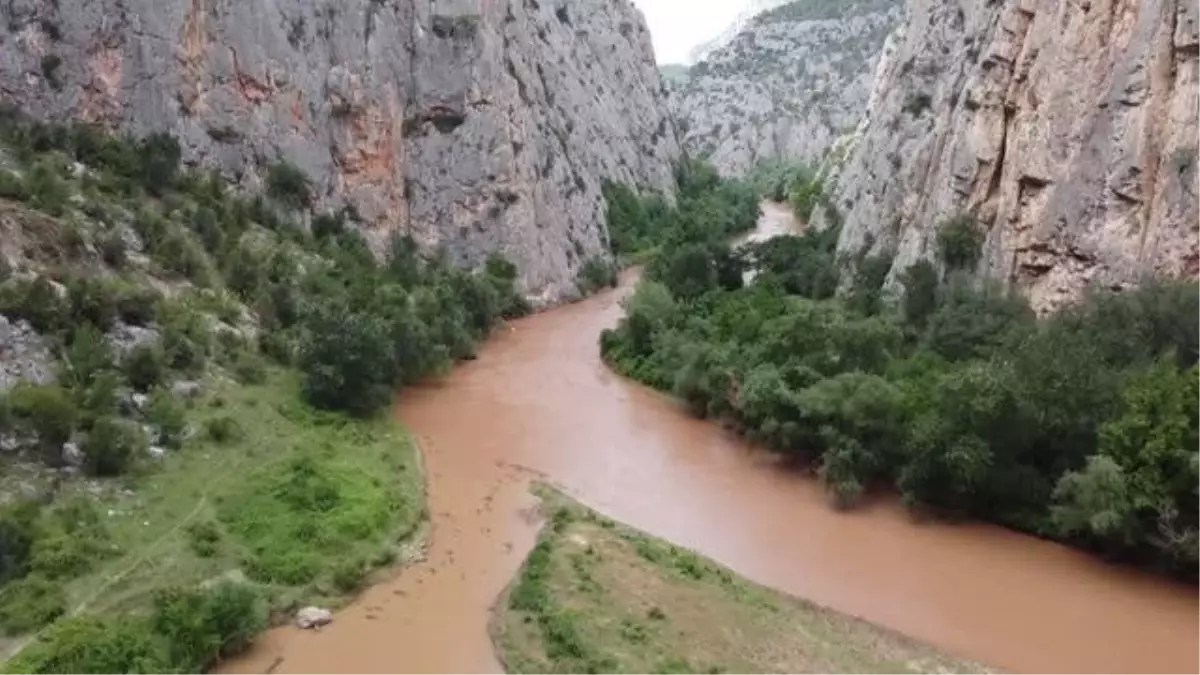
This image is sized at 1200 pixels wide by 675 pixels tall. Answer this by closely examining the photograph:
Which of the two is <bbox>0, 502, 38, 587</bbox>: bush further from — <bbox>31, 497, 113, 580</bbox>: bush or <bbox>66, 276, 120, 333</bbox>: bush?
<bbox>66, 276, 120, 333</bbox>: bush

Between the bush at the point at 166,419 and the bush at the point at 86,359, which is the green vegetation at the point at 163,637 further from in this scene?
the bush at the point at 86,359

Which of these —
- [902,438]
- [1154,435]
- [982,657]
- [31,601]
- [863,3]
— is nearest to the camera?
[31,601]

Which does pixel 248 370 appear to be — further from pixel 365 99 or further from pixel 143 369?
pixel 365 99

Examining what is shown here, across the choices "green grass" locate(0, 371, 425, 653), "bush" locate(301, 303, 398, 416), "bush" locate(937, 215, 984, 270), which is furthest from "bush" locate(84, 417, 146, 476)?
"bush" locate(937, 215, 984, 270)

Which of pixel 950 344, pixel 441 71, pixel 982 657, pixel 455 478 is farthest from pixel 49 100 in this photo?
pixel 982 657

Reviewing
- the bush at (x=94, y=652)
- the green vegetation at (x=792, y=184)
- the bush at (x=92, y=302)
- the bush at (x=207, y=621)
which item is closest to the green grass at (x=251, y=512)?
the bush at (x=94, y=652)

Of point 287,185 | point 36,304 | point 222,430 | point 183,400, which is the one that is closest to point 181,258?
point 183,400

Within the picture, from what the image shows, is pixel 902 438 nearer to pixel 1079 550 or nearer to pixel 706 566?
pixel 1079 550
